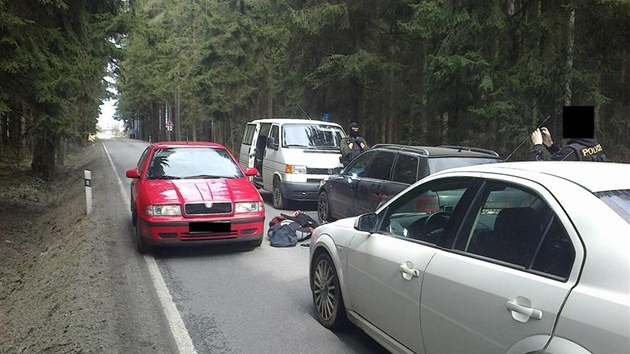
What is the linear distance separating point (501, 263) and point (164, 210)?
543 centimetres

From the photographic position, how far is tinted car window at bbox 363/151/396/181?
8039mm

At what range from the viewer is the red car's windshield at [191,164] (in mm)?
8281

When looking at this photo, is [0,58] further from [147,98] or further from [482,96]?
[147,98]

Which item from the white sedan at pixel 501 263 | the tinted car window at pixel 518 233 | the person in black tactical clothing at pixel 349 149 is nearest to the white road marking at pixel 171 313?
the white sedan at pixel 501 263

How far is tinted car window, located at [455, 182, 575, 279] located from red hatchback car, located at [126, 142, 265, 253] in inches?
189

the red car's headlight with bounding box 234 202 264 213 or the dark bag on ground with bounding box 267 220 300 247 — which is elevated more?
the red car's headlight with bounding box 234 202 264 213

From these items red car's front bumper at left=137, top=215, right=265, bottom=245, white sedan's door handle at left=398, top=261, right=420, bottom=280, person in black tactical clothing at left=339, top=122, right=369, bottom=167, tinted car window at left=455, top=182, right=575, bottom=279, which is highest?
person in black tactical clothing at left=339, top=122, right=369, bottom=167

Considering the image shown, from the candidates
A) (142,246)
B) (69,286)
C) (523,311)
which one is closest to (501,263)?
(523,311)

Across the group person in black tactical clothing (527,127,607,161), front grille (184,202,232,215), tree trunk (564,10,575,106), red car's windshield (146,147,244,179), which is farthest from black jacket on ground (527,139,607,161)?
tree trunk (564,10,575,106)

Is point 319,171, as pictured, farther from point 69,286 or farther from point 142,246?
point 69,286

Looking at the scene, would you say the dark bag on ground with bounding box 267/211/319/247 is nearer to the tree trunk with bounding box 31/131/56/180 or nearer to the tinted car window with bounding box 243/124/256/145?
the tinted car window with bounding box 243/124/256/145

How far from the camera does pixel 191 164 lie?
8.53 m

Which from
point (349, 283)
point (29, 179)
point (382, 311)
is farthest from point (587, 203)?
point (29, 179)

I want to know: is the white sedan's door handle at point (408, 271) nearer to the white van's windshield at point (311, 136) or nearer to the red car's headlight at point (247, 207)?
the red car's headlight at point (247, 207)
